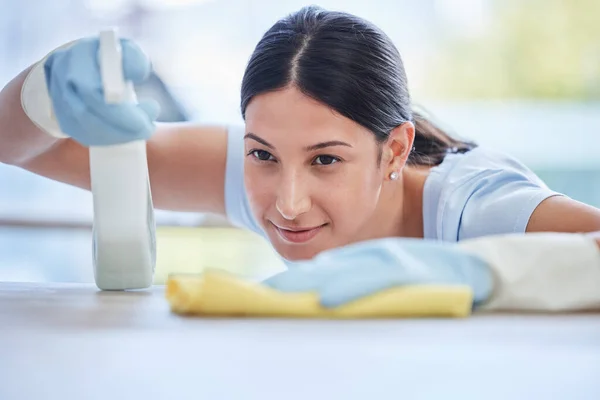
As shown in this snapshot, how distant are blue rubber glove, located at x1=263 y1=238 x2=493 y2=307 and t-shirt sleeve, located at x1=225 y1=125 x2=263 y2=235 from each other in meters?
0.76

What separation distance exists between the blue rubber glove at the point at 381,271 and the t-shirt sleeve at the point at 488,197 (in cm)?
39

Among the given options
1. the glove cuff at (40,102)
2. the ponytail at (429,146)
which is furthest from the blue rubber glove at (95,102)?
the ponytail at (429,146)

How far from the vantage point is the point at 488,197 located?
44.5 inches

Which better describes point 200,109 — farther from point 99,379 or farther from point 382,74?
point 99,379

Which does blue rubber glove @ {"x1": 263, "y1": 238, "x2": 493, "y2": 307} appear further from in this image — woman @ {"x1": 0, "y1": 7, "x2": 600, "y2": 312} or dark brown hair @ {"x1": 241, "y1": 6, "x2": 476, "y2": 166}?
dark brown hair @ {"x1": 241, "y1": 6, "x2": 476, "y2": 166}

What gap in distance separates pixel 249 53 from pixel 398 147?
2.71 metres

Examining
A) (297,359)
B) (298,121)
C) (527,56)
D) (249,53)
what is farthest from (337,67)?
(527,56)

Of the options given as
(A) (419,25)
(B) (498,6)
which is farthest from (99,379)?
(B) (498,6)

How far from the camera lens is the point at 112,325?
62cm

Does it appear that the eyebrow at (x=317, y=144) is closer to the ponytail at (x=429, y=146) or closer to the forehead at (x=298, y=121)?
the forehead at (x=298, y=121)

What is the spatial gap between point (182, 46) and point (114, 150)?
3.45m

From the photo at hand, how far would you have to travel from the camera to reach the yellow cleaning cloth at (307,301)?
24.8 inches

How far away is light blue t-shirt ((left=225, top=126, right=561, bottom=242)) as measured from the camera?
1.06 meters

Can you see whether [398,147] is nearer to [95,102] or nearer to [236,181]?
[236,181]
